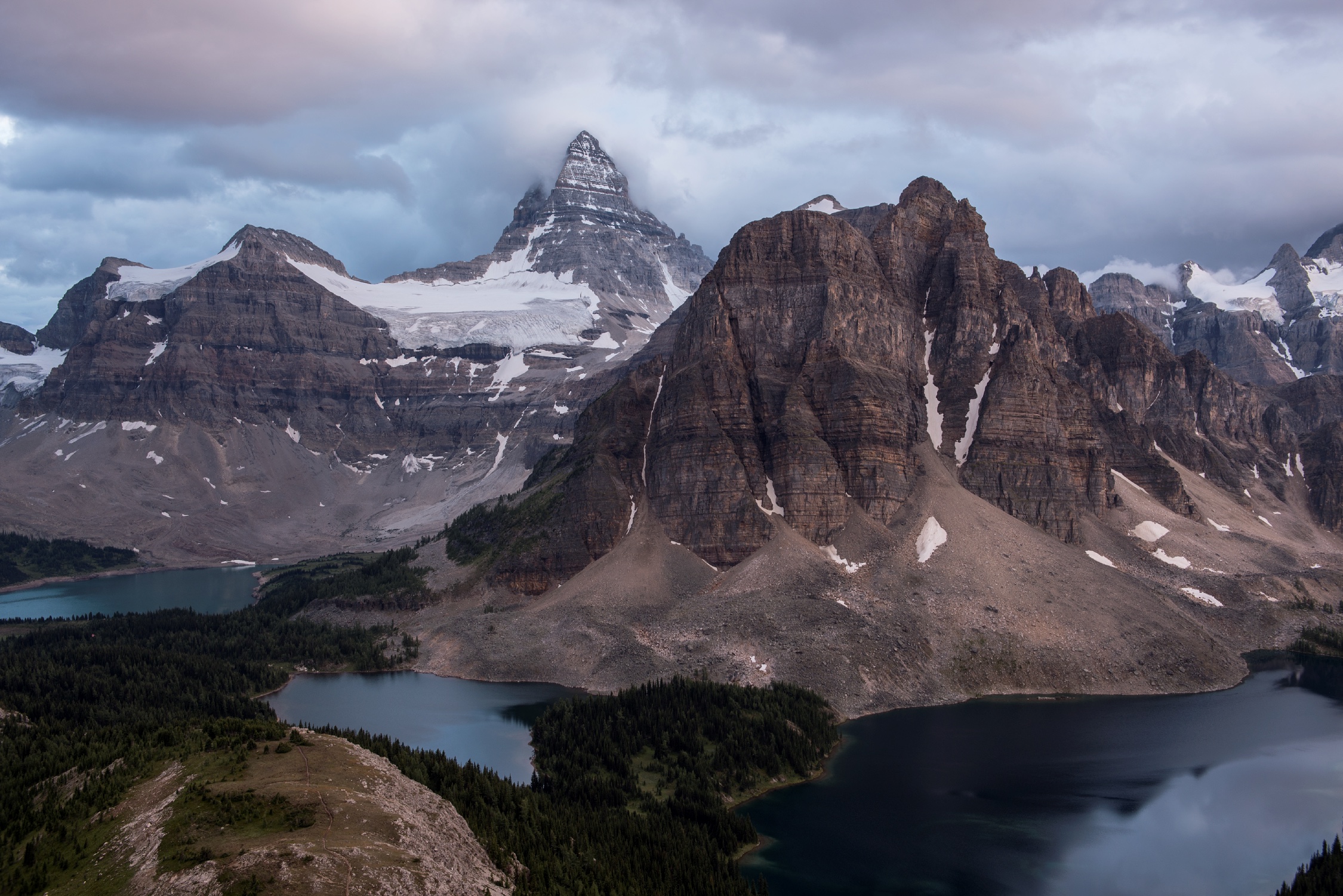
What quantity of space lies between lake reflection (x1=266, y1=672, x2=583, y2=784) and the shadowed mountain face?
1121 inches

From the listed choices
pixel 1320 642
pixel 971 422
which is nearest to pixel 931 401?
pixel 971 422

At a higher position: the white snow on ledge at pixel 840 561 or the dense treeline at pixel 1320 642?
the white snow on ledge at pixel 840 561

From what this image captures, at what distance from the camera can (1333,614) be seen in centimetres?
14888

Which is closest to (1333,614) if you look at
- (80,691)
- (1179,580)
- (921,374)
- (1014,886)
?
(1179,580)

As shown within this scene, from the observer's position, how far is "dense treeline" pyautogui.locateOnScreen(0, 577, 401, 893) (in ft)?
180

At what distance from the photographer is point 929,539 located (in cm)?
13762

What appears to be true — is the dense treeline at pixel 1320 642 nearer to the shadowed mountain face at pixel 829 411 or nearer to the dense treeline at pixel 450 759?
the shadowed mountain face at pixel 829 411

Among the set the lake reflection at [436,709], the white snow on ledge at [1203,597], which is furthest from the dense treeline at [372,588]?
the white snow on ledge at [1203,597]

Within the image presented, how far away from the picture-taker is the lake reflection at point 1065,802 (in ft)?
229

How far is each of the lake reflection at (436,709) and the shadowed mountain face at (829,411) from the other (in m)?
28.5

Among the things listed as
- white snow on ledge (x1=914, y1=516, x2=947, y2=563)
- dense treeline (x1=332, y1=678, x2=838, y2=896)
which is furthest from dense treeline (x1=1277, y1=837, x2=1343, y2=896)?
white snow on ledge (x1=914, y1=516, x2=947, y2=563)

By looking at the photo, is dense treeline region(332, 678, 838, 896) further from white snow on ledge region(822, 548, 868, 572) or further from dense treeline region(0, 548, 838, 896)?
white snow on ledge region(822, 548, 868, 572)

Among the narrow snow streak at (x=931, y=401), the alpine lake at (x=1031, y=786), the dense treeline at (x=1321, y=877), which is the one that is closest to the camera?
the dense treeline at (x=1321, y=877)

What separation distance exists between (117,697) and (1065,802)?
93.5 metres
